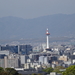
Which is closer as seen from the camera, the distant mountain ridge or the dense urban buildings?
the dense urban buildings

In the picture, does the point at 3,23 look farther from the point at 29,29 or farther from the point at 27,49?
the point at 27,49

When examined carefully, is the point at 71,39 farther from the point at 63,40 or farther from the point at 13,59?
the point at 13,59

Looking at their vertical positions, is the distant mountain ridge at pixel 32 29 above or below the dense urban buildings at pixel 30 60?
above

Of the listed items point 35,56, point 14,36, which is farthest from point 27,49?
point 14,36

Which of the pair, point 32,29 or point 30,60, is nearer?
point 30,60

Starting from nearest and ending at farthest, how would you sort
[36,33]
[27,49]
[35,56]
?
1. [35,56]
2. [27,49]
3. [36,33]

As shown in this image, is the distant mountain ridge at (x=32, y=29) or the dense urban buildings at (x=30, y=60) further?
the distant mountain ridge at (x=32, y=29)

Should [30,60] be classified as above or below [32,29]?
below

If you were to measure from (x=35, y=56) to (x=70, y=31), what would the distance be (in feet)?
291

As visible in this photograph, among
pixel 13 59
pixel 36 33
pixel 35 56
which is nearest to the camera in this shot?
pixel 13 59

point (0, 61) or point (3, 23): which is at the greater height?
point (3, 23)

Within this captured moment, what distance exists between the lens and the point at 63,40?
149250 millimetres

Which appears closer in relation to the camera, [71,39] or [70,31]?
[71,39]

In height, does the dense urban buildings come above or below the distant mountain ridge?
below
